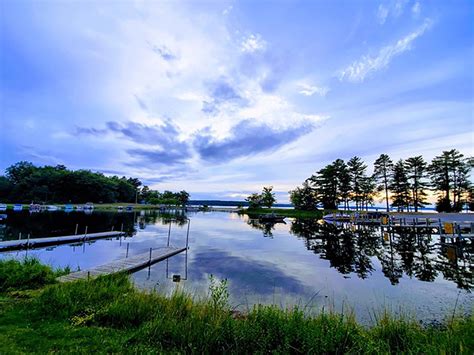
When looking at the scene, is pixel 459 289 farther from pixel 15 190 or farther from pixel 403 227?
pixel 15 190

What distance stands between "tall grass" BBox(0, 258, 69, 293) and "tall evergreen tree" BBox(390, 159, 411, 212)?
62857mm

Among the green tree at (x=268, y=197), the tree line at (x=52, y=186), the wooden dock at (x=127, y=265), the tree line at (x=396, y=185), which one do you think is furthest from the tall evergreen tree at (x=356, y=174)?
the tree line at (x=52, y=186)

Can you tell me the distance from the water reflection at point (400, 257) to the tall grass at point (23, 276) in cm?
1405

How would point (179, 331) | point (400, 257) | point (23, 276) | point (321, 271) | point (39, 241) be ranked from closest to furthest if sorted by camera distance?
1. point (179, 331)
2. point (23, 276)
3. point (321, 271)
4. point (400, 257)
5. point (39, 241)

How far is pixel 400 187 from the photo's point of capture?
5547 centimetres

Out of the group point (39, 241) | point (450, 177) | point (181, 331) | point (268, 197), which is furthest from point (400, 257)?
point (268, 197)

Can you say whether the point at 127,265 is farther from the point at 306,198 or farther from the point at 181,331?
the point at 306,198

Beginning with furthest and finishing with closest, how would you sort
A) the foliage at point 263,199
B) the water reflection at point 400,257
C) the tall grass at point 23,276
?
1. the foliage at point 263,199
2. the water reflection at point 400,257
3. the tall grass at point 23,276

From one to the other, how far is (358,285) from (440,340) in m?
7.69

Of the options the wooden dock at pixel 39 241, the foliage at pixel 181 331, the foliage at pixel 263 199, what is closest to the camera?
the foliage at pixel 181 331

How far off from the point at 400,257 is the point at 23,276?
2122cm

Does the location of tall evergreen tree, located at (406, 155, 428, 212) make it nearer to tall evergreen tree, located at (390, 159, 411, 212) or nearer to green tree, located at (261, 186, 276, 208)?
tall evergreen tree, located at (390, 159, 411, 212)

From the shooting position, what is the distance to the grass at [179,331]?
4477mm

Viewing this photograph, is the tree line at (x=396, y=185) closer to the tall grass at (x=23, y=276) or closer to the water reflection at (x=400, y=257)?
the water reflection at (x=400, y=257)
